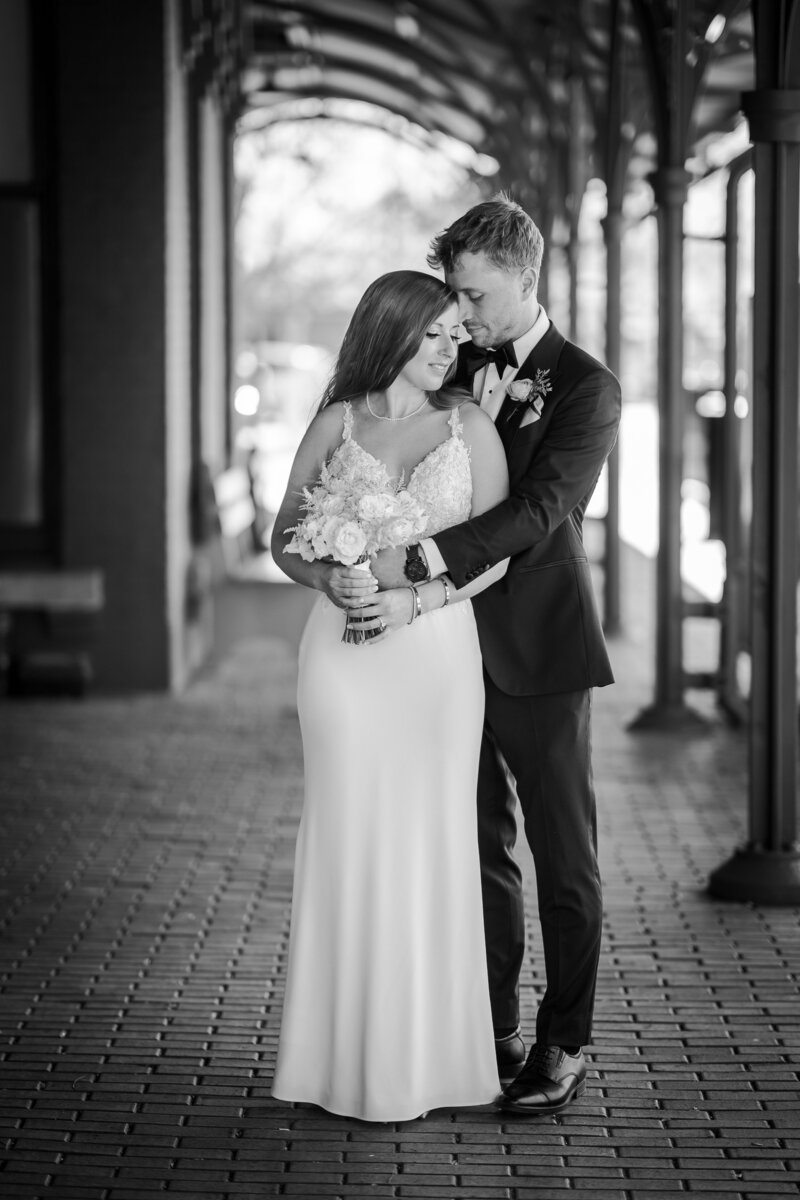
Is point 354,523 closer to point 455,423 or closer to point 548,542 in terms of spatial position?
point 455,423

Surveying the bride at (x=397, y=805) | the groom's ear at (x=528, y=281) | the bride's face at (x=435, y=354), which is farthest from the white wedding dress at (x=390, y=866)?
the groom's ear at (x=528, y=281)

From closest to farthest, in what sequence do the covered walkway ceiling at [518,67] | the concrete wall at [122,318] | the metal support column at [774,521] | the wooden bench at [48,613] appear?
the metal support column at [774,521] < the covered walkway ceiling at [518,67] < the concrete wall at [122,318] < the wooden bench at [48,613]

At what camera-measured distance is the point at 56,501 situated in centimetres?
952

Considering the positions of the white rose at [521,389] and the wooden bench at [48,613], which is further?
the wooden bench at [48,613]

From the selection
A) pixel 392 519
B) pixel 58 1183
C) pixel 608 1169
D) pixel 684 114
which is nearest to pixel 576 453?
pixel 392 519

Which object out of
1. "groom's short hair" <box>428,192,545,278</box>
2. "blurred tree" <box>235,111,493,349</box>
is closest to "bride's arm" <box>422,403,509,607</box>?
"groom's short hair" <box>428,192,545,278</box>

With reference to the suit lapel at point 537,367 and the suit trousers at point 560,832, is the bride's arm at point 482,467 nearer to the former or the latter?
the suit lapel at point 537,367

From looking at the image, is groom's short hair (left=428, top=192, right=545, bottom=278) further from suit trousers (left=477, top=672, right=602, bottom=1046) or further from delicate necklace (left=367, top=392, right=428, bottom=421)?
suit trousers (left=477, top=672, right=602, bottom=1046)

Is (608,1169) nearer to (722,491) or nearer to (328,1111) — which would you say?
(328,1111)

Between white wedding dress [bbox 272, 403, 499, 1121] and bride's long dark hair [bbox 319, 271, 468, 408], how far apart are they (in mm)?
159

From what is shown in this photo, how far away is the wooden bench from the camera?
9.27 m

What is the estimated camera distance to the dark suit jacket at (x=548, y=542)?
3.71 meters

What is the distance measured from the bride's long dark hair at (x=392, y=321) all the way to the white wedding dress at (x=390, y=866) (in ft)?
0.52

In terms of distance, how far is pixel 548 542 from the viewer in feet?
12.8
